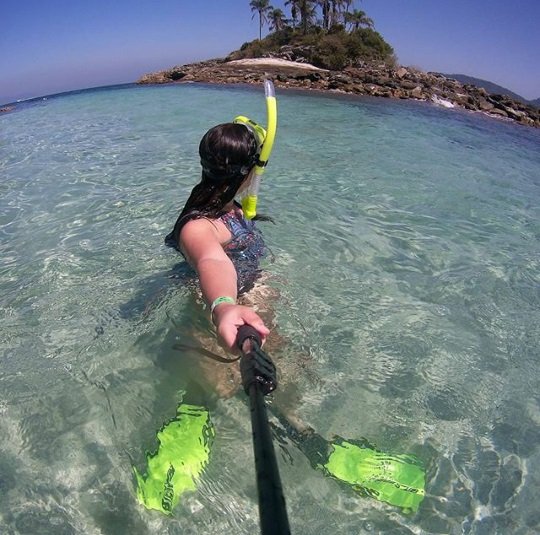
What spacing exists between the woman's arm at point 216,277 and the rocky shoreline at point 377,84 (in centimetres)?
2795

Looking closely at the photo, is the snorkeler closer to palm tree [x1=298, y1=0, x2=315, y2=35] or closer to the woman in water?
the woman in water

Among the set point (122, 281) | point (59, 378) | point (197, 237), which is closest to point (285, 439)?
point (197, 237)

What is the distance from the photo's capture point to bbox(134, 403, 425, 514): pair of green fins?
7.21ft

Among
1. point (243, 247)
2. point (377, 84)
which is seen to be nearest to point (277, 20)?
point (377, 84)

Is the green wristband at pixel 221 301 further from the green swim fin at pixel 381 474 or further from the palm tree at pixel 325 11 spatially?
the palm tree at pixel 325 11

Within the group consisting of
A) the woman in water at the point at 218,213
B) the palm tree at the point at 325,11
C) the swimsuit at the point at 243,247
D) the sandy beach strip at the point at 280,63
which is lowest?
the swimsuit at the point at 243,247

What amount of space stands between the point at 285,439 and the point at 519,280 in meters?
3.54

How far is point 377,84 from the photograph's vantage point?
3041 cm

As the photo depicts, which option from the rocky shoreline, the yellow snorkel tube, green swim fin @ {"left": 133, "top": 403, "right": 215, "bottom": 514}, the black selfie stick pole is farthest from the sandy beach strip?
the black selfie stick pole

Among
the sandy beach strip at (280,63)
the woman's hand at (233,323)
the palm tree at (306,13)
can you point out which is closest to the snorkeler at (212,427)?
the woman's hand at (233,323)

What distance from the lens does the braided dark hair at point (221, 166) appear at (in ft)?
8.05

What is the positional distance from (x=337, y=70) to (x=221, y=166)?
41.7 meters

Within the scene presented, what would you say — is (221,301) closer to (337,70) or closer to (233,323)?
(233,323)

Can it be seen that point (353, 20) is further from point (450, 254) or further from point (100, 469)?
point (100, 469)
